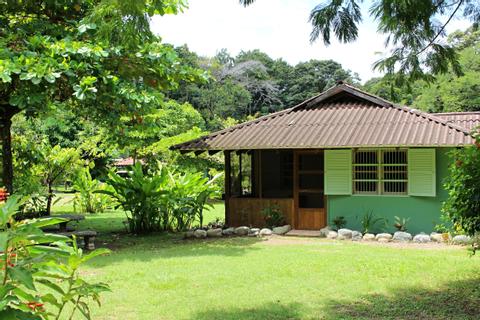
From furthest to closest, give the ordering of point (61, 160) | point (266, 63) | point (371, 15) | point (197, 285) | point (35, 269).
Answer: point (266, 63) → point (61, 160) → point (197, 285) → point (371, 15) → point (35, 269)

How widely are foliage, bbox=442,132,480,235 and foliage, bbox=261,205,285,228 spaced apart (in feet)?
24.5

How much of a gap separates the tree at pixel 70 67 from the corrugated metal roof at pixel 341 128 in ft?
9.56

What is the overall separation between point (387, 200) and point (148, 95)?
6.45 metres

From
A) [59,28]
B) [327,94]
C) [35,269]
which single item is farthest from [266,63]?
[35,269]

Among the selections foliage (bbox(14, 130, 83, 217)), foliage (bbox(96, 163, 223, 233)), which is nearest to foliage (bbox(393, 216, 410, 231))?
foliage (bbox(96, 163, 223, 233))

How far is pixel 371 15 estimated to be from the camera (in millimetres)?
5902

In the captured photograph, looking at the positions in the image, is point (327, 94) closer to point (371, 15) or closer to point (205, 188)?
point (205, 188)

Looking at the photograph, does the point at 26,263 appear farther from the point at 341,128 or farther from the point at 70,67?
the point at 341,128

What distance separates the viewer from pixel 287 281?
7582 millimetres

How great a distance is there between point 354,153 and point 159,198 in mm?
5210

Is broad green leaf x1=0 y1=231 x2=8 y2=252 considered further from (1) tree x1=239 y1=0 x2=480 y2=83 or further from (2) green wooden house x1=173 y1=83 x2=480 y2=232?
(2) green wooden house x1=173 y1=83 x2=480 y2=232

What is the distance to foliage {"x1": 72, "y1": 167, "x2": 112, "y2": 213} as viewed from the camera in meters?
19.9

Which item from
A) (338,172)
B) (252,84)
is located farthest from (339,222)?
(252,84)

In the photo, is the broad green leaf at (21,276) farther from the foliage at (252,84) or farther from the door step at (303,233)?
the foliage at (252,84)
